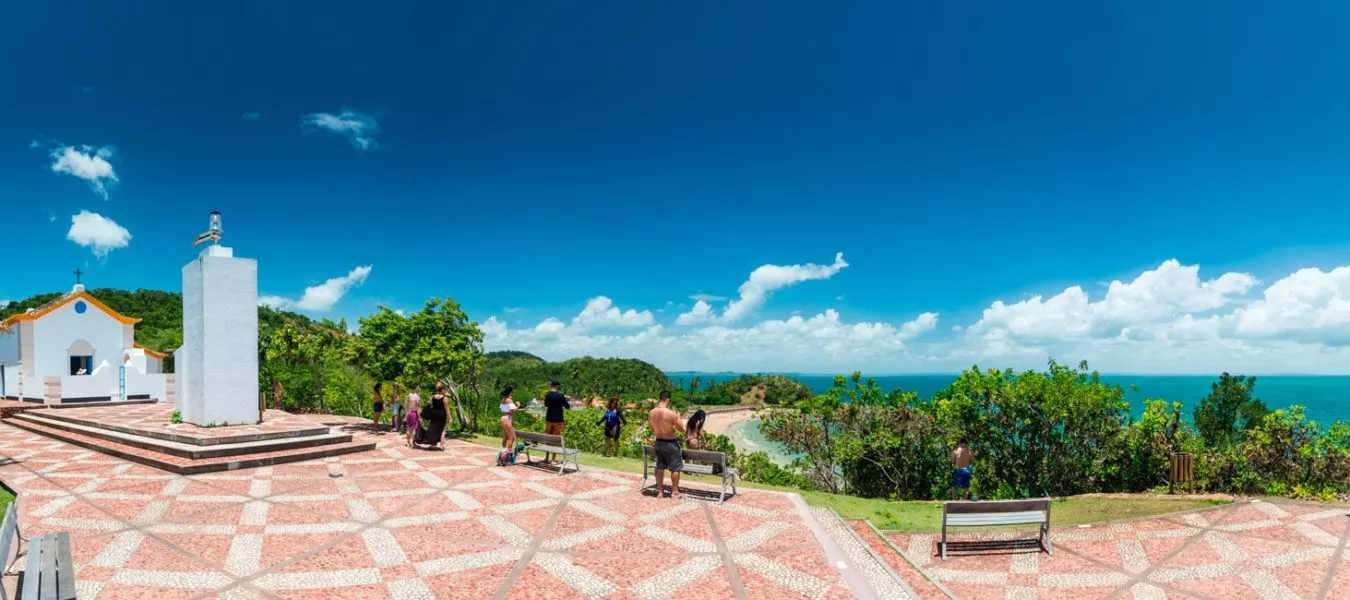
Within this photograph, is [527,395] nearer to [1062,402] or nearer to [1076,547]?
[1062,402]

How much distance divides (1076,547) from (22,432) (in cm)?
2185

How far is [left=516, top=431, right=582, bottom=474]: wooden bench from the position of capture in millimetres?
10156

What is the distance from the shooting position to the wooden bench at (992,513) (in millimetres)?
7016

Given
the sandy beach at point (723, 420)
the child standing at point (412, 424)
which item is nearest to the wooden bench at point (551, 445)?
the child standing at point (412, 424)

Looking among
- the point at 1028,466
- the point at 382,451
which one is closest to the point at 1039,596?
the point at 1028,466

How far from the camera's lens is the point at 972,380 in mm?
13844

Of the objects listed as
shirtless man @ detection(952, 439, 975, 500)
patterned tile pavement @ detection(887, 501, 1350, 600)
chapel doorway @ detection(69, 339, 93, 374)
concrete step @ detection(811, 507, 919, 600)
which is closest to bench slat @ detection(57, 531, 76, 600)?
concrete step @ detection(811, 507, 919, 600)

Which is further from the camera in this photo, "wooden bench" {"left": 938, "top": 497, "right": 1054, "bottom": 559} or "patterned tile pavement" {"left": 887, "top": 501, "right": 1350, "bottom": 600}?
"wooden bench" {"left": 938, "top": 497, "right": 1054, "bottom": 559}

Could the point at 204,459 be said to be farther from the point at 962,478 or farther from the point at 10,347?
the point at 10,347

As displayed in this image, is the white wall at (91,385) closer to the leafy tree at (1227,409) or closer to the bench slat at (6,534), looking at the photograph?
the bench slat at (6,534)

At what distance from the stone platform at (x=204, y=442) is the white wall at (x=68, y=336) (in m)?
12.6

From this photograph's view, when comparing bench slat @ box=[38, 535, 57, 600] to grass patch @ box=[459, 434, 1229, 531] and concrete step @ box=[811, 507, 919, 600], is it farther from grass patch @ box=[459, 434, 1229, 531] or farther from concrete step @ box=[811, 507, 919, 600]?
grass patch @ box=[459, 434, 1229, 531]

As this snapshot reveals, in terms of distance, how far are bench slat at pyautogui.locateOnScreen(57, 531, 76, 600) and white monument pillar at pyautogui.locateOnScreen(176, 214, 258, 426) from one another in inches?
340

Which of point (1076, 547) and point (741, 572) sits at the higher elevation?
point (741, 572)
